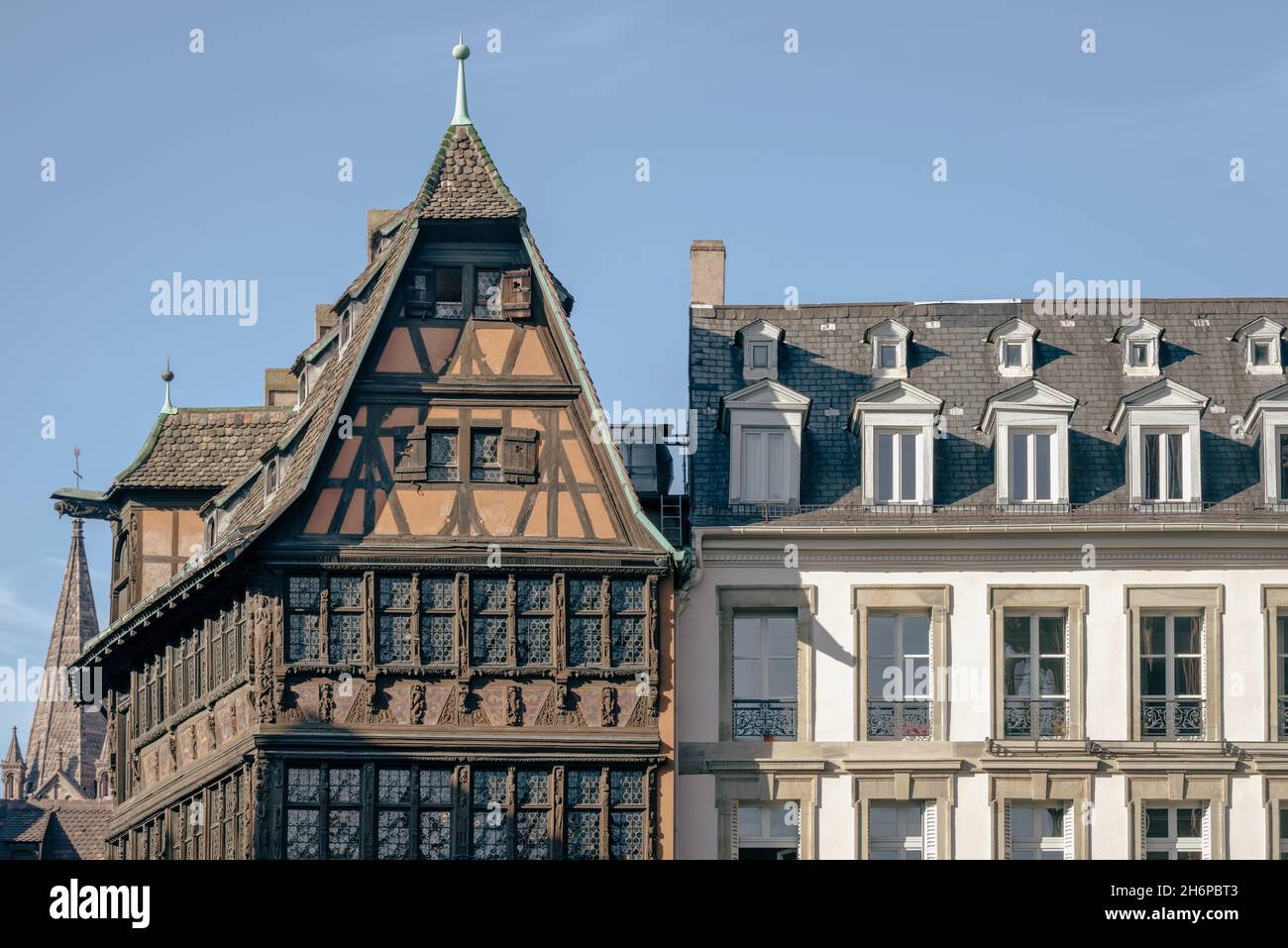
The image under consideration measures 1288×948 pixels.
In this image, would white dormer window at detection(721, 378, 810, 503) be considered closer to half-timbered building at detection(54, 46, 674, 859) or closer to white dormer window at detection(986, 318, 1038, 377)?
half-timbered building at detection(54, 46, 674, 859)

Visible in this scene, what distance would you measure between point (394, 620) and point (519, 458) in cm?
330

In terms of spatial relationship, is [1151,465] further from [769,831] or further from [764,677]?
[769,831]

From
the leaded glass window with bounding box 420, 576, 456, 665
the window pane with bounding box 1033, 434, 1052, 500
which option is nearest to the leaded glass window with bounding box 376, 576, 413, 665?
the leaded glass window with bounding box 420, 576, 456, 665

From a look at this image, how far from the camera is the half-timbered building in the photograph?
48.2 meters

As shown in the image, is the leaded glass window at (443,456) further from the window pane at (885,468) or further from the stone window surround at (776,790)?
the window pane at (885,468)

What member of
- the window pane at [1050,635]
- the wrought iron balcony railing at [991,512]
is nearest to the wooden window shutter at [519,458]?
the wrought iron balcony railing at [991,512]

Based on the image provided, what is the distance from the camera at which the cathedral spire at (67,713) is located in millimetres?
140000

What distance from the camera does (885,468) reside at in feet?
170

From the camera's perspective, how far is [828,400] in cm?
5288

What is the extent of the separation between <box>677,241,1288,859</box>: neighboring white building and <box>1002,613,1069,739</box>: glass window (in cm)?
4

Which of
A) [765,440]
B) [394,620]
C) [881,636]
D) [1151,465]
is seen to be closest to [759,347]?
[765,440]

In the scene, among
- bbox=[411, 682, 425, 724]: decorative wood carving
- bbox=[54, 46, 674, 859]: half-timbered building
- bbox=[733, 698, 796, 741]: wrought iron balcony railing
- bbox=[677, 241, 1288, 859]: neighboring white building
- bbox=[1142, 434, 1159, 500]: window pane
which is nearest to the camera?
bbox=[54, 46, 674, 859]: half-timbered building
